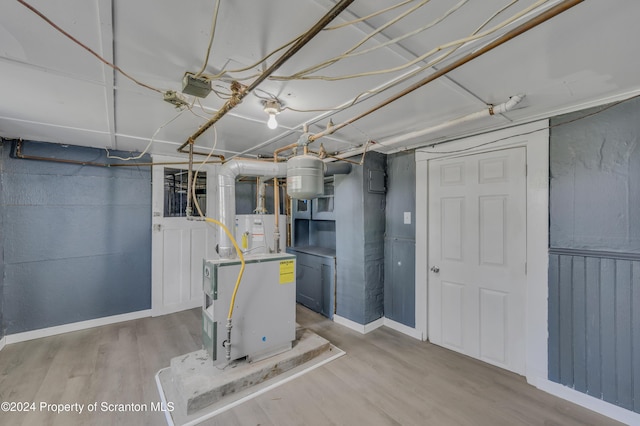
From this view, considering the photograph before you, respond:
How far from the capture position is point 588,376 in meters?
1.93

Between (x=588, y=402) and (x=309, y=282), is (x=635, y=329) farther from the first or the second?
(x=309, y=282)

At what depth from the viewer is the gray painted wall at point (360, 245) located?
3.12 m

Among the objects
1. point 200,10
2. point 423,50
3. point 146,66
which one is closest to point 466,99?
point 423,50

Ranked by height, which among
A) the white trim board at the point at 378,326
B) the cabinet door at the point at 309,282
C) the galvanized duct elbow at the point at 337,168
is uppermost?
the galvanized duct elbow at the point at 337,168

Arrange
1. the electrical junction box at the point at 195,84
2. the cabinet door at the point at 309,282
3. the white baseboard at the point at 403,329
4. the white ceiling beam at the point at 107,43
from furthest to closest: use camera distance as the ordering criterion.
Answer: the cabinet door at the point at 309,282
the white baseboard at the point at 403,329
the electrical junction box at the point at 195,84
the white ceiling beam at the point at 107,43

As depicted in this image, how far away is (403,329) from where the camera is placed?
3.10 m

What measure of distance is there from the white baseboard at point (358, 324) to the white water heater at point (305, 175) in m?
1.82

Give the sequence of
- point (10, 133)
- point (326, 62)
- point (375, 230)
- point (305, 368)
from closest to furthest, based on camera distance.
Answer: point (326, 62) → point (305, 368) → point (10, 133) → point (375, 230)

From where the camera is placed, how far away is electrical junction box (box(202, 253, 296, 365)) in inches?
82.2

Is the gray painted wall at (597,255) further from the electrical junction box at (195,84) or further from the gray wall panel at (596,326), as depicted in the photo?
the electrical junction box at (195,84)

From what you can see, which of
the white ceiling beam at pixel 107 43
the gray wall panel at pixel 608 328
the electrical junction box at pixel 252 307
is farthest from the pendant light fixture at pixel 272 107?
the gray wall panel at pixel 608 328

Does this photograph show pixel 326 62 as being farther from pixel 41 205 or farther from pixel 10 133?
pixel 41 205

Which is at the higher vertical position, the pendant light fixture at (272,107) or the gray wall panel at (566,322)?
the pendant light fixture at (272,107)

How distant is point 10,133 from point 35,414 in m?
2.51
